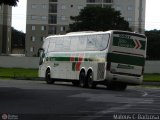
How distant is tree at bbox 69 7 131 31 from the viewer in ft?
349

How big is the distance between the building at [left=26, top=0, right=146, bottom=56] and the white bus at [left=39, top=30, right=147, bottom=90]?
107 metres

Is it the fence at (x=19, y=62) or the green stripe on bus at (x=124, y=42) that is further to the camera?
the fence at (x=19, y=62)

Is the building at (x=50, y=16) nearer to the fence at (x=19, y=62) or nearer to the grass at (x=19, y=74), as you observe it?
the fence at (x=19, y=62)

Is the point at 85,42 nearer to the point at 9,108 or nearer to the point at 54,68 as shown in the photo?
the point at 54,68

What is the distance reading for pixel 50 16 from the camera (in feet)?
486

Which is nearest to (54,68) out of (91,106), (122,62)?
(122,62)

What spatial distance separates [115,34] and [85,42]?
3447mm

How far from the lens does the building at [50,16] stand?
146500 mm

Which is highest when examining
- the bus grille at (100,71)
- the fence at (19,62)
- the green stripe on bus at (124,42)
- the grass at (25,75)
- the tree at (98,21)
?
the tree at (98,21)

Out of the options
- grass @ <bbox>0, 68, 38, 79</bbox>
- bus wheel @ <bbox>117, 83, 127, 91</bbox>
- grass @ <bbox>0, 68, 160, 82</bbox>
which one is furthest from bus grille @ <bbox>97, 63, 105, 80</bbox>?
grass @ <bbox>0, 68, 38, 79</bbox>

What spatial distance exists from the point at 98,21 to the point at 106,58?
239ft

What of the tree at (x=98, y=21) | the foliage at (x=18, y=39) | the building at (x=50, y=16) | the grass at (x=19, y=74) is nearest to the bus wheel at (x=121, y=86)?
the grass at (x=19, y=74)

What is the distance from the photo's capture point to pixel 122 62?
1390 inches

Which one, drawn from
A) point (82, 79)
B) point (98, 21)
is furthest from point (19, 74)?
point (98, 21)
